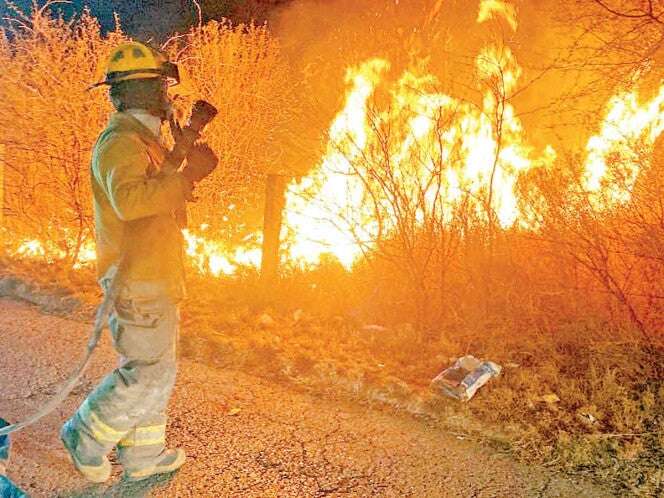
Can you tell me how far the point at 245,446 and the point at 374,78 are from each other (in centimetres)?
373

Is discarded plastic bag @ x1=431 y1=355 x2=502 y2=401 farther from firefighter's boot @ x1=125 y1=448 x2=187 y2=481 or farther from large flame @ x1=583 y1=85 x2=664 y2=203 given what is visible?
firefighter's boot @ x1=125 y1=448 x2=187 y2=481

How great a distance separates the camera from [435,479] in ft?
10.8

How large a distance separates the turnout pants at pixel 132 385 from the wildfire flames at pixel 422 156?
112 inches

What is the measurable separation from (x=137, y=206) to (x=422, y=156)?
3297mm

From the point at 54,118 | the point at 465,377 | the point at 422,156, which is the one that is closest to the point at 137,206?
the point at 465,377

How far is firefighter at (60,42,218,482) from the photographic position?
2834 millimetres

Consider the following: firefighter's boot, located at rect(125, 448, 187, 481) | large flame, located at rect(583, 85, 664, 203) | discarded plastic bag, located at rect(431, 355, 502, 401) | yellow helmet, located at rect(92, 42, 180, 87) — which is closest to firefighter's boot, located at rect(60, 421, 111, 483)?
firefighter's boot, located at rect(125, 448, 187, 481)

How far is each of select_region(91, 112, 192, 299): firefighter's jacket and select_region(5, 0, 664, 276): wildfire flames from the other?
2.66 m

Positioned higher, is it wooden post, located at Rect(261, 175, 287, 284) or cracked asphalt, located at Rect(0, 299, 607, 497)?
wooden post, located at Rect(261, 175, 287, 284)

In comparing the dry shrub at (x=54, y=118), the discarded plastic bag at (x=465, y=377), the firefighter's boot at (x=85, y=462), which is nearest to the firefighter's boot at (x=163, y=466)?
the firefighter's boot at (x=85, y=462)

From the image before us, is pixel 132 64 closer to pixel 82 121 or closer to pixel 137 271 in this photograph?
pixel 137 271

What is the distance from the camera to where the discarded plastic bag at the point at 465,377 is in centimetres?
409

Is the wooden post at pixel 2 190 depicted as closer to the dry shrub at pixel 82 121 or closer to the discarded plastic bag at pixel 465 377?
the dry shrub at pixel 82 121

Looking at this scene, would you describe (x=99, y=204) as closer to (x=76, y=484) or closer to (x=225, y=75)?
(x=76, y=484)
